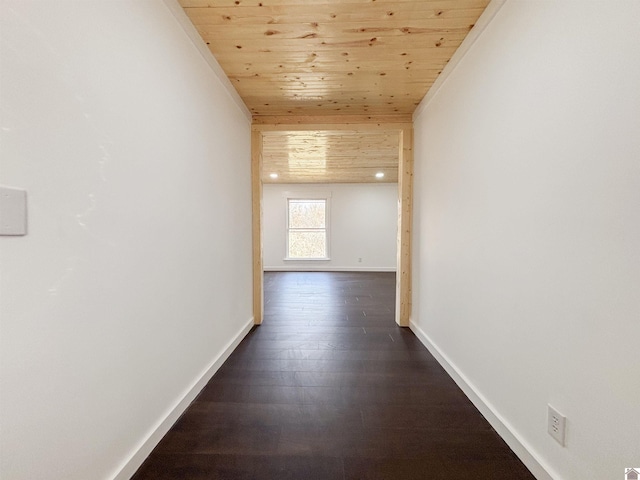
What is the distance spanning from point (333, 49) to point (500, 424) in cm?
236

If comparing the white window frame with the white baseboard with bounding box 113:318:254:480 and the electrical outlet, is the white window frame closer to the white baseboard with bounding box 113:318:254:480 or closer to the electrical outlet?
the white baseboard with bounding box 113:318:254:480

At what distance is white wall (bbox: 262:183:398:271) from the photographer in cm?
690

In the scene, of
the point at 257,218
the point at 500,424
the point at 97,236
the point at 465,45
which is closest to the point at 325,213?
the point at 257,218

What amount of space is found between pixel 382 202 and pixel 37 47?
259 inches

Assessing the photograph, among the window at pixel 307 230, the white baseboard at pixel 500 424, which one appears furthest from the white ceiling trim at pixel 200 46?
the window at pixel 307 230

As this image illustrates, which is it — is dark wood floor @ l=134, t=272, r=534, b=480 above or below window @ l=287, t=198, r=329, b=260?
Result: below

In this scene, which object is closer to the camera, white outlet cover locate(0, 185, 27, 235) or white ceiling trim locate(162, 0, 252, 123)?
white outlet cover locate(0, 185, 27, 235)

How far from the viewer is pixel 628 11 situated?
83 cm

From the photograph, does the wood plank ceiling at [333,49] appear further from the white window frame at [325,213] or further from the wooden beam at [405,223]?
the white window frame at [325,213]

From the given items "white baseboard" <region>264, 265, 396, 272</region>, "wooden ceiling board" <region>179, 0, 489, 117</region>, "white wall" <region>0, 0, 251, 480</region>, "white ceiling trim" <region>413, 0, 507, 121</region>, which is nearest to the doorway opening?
"wooden ceiling board" <region>179, 0, 489, 117</region>

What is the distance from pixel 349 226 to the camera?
6.98m

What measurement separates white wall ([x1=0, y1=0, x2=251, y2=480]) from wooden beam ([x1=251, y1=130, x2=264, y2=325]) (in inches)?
46.7

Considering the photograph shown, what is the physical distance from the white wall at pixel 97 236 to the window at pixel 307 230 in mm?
5270

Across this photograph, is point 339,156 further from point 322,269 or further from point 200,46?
point 322,269
